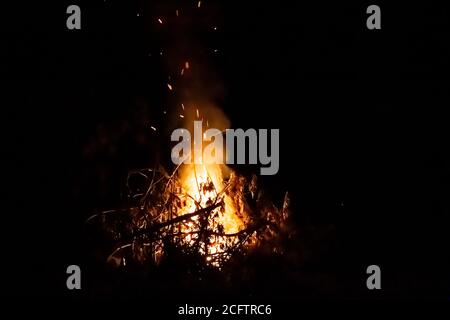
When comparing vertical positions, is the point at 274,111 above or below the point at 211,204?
above

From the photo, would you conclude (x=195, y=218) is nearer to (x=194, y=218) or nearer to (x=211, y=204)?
(x=194, y=218)

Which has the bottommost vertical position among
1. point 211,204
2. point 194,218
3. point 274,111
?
point 194,218

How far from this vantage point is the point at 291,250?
Answer: 486cm

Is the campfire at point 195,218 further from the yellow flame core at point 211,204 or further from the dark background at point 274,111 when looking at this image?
the dark background at point 274,111

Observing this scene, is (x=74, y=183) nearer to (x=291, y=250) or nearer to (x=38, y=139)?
(x=38, y=139)

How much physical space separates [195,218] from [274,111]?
1.33 metres

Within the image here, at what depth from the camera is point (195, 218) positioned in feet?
15.9

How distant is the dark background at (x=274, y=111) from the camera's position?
536 cm

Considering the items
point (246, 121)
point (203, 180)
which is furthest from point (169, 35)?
point (203, 180)

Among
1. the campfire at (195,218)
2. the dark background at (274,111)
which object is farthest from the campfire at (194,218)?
the dark background at (274,111)

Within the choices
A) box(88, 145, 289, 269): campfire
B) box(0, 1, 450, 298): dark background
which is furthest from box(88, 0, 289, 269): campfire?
box(0, 1, 450, 298): dark background

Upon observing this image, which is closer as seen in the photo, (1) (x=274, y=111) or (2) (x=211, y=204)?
(2) (x=211, y=204)

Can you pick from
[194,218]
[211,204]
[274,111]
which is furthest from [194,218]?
[274,111]
